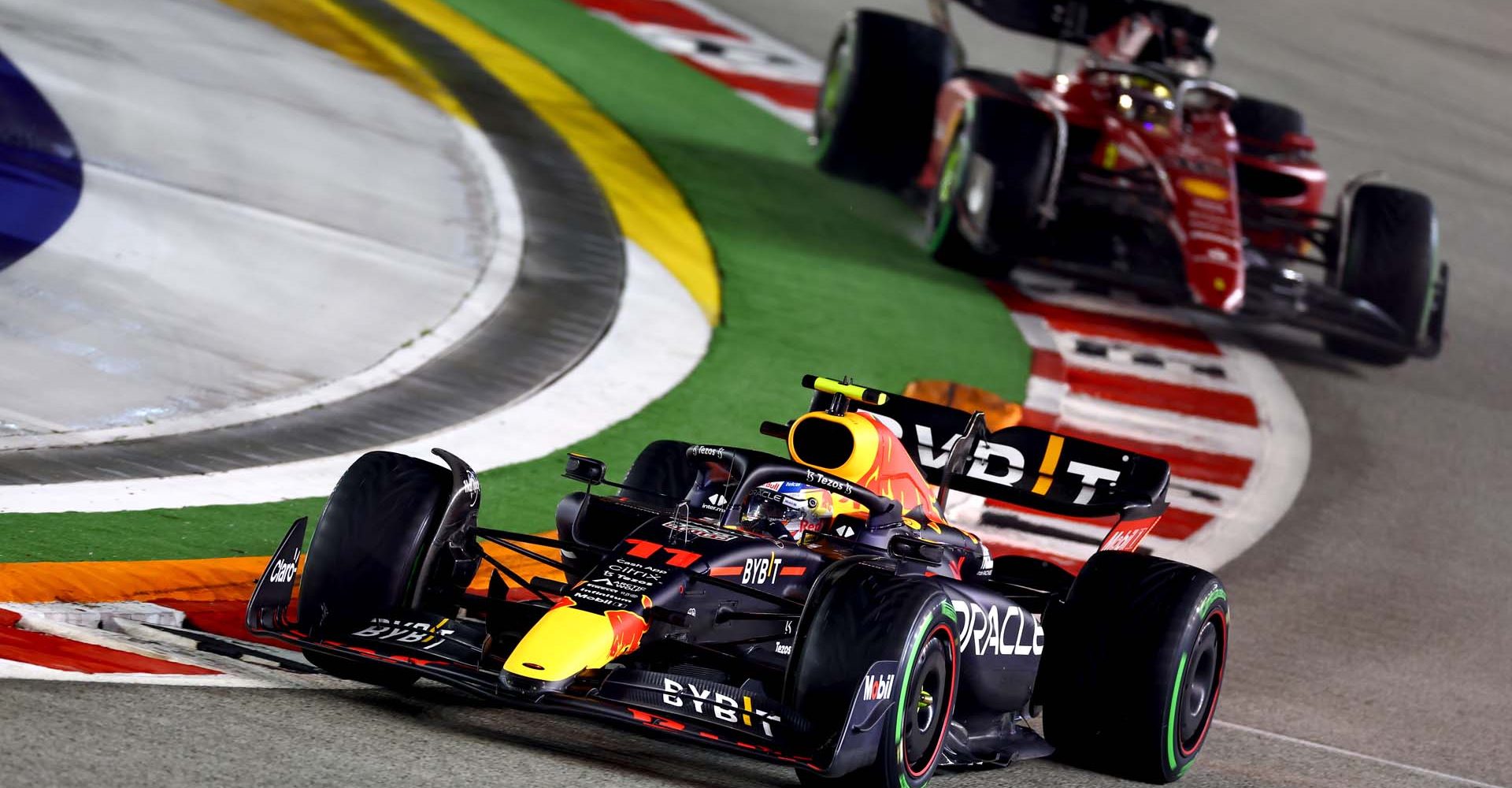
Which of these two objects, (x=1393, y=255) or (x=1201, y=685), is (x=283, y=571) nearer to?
(x=1201, y=685)

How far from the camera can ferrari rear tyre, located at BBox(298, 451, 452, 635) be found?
6.23m

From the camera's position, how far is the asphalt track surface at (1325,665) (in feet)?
17.3

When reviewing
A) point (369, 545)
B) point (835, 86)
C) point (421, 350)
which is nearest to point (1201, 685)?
point (369, 545)

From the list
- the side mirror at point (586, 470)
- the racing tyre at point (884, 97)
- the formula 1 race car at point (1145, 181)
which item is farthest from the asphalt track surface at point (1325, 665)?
the racing tyre at point (884, 97)

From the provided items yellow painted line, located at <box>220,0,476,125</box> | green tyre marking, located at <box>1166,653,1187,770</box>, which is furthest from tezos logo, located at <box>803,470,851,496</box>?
yellow painted line, located at <box>220,0,476,125</box>

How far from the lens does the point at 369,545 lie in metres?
6.26

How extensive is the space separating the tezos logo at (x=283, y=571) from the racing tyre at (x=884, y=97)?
1083 cm

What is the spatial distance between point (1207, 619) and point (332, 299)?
17.6 feet

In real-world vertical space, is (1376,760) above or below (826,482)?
below

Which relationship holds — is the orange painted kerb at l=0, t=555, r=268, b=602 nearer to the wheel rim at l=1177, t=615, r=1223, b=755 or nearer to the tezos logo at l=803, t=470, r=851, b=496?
the tezos logo at l=803, t=470, r=851, b=496

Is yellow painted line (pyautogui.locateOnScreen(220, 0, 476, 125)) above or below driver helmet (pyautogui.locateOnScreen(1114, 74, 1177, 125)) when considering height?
below

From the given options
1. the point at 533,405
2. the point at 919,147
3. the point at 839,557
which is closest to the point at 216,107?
the point at 533,405

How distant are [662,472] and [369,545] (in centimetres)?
154

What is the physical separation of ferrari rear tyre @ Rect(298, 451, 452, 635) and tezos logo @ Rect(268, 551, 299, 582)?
0.04 m
